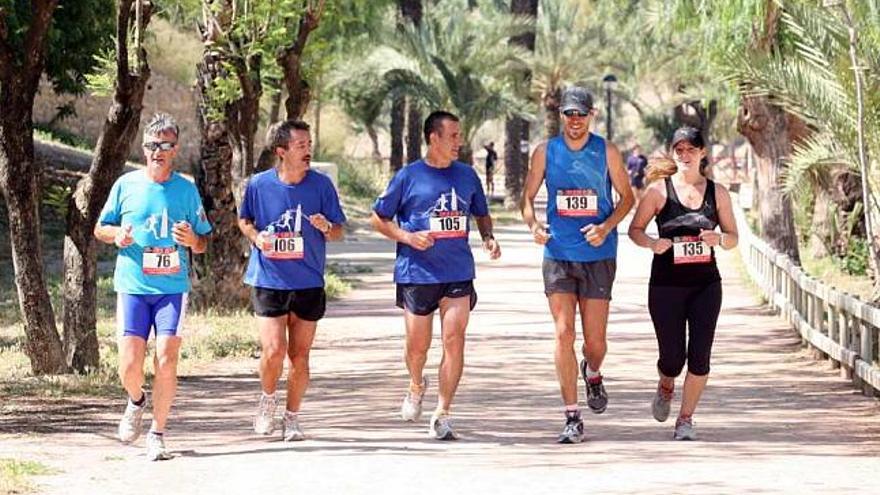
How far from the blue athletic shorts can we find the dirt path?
69 centimetres

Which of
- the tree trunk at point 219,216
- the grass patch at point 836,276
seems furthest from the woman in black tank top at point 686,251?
the grass patch at point 836,276

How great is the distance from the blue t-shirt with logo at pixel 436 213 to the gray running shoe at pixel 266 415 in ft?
3.33

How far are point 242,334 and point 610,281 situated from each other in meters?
8.18

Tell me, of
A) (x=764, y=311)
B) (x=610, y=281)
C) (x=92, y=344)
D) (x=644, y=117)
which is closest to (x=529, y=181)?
(x=610, y=281)

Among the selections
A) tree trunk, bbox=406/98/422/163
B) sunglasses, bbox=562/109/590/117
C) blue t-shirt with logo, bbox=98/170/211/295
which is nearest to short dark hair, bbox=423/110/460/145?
sunglasses, bbox=562/109/590/117

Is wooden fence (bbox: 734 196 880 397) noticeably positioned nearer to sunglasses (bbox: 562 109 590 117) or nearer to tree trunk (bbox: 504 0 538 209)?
Answer: sunglasses (bbox: 562 109 590 117)

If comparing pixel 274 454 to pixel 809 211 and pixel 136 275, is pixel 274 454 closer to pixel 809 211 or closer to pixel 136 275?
pixel 136 275

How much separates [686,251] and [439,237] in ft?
4.65

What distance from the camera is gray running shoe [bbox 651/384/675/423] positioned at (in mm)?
12391

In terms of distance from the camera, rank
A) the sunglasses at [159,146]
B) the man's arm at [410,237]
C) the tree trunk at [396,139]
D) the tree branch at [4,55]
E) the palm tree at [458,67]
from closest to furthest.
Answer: the sunglasses at [159,146], the man's arm at [410,237], the tree branch at [4,55], the palm tree at [458,67], the tree trunk at [396,139]

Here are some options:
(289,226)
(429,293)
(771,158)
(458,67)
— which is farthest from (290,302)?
(458,67)

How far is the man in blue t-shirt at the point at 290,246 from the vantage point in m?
11.7

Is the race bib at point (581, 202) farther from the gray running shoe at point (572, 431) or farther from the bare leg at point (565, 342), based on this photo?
the gray running shoe at point (572, 431)

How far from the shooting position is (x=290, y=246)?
11734 millimetres
